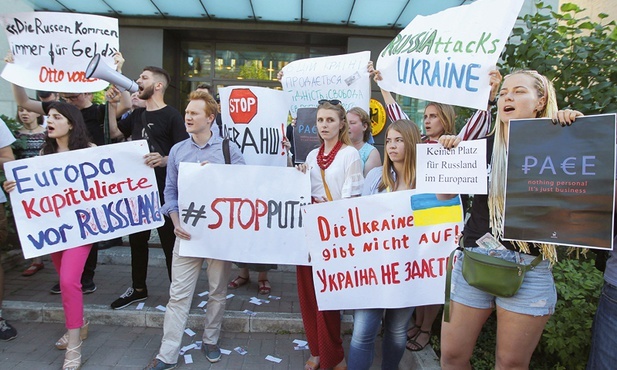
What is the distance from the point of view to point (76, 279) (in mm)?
3113

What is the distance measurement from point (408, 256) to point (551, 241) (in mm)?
1117

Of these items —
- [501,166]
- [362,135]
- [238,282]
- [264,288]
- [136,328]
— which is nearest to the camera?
[501,166]

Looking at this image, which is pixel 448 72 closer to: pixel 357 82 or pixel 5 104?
pixel 357 82

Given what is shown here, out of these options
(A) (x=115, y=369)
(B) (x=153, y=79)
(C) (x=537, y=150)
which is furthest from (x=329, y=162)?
(A) (x=115, y=369)

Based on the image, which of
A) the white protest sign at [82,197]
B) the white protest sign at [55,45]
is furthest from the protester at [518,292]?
the white protest sign at [55,45]

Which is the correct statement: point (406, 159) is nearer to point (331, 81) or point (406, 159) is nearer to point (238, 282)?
point (331, 81)

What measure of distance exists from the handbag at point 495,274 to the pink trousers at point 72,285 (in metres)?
2.75

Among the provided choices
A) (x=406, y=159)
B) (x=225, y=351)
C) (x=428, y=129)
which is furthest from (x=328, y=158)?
(x=225, y=351)

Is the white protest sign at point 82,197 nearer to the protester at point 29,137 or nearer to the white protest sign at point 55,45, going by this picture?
the white protest sign at point 55,45

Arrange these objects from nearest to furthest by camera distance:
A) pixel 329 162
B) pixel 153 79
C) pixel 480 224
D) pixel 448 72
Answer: pixel 480 224
pixel 448 72
pixel 329 162
pixel 153 79

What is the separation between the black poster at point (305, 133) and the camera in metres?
4.13

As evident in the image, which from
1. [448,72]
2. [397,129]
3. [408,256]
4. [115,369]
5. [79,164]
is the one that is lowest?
[115,369]

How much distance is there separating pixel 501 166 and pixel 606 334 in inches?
35.9

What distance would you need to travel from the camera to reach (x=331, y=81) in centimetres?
398
